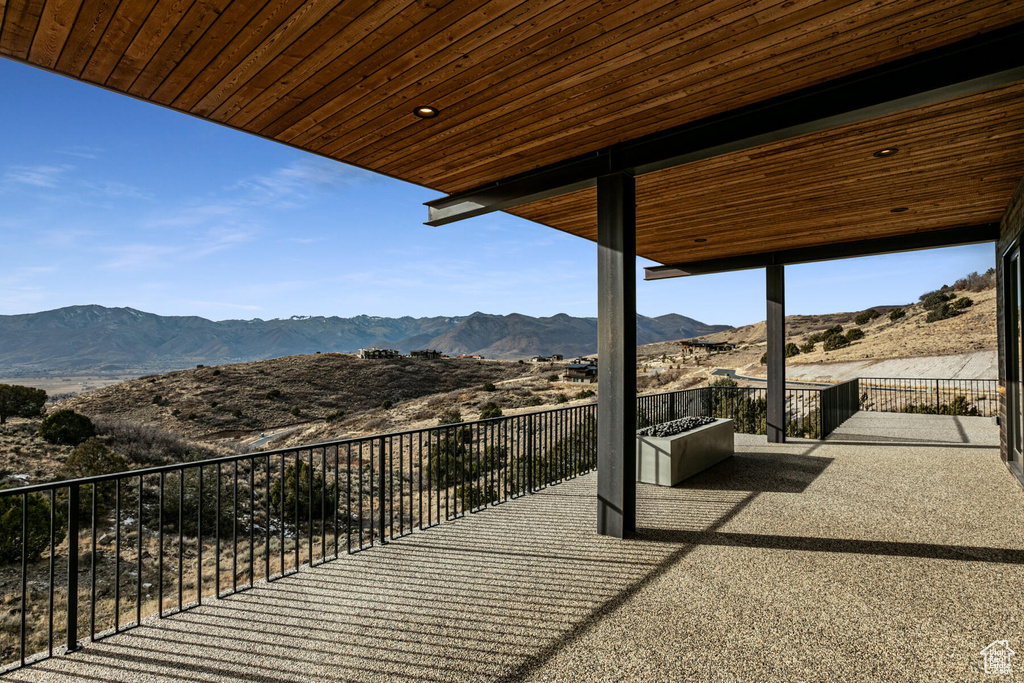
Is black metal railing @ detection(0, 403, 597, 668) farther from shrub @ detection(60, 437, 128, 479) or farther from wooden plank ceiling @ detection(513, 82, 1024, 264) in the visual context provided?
wooden plank ceiling @ detection(513, 82, 1024, 264)

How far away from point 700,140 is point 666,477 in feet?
11.9

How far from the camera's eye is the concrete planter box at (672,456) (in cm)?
571

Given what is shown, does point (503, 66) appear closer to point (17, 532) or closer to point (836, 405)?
point (836, 405)

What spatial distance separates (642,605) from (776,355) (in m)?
6.45

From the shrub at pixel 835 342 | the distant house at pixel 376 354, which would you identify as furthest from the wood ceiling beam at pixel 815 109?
the distant house at pixel 376 354

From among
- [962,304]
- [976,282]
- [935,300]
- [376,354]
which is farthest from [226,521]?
[976,282]

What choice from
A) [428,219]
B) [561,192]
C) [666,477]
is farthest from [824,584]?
[428,219]

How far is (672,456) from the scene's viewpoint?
5699mm

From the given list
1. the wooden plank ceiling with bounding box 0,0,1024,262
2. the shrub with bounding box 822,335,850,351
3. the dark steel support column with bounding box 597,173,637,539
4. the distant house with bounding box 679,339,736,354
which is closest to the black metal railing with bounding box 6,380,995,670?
the dark steel support column with bounding box 597,173,637,539

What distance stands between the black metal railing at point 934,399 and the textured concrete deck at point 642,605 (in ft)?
34.3

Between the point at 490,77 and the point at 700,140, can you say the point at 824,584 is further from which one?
the point at 490,77

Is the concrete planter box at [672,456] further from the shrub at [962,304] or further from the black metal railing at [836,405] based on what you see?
Answer: the shrub at [962,304]

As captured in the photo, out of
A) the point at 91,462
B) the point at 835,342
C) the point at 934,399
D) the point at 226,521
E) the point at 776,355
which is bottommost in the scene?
the point at 226,521
